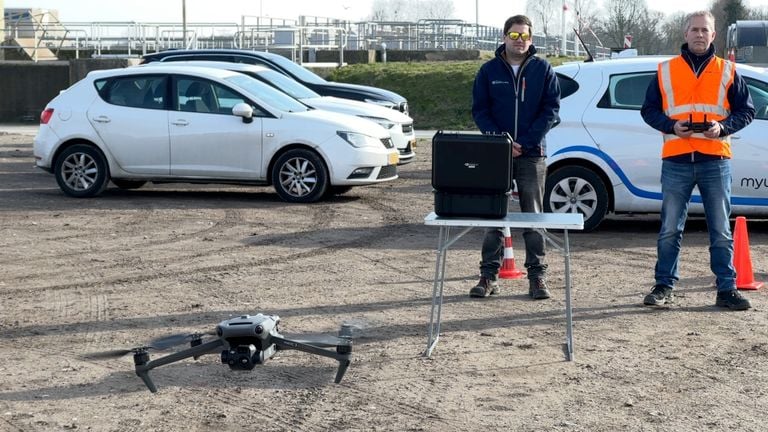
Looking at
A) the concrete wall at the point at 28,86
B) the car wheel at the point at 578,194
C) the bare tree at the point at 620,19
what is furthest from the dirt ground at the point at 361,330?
the bare tree at the point at 620,19

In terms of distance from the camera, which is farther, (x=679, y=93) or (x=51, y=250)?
(x=51, y=250)

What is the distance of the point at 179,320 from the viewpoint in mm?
8273

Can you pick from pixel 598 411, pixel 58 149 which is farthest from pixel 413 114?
pixel 598 411

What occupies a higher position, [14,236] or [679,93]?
[679,93]

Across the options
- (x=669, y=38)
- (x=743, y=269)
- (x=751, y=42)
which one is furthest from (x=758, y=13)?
(x=743, y=269)

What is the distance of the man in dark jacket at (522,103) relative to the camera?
8719 millimetres

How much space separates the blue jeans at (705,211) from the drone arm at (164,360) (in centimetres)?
372

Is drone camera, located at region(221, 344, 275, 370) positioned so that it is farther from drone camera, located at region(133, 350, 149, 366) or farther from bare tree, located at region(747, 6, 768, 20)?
bare tree, located at region(747, 6, 768, 20)

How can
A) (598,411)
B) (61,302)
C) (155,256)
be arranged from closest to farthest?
(598,411) < (61,302) < (155,256)

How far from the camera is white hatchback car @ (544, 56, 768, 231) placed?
12.0 meters

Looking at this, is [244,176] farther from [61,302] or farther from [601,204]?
[61,302]

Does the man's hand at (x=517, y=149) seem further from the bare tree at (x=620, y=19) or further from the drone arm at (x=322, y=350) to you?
the bare tree at (x=620, y=19)

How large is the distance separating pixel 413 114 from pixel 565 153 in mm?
22205

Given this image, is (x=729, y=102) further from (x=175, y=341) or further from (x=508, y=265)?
(x=175, y=341)
